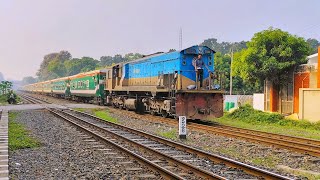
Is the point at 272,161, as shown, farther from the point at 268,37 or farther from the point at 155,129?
the point at 268,37

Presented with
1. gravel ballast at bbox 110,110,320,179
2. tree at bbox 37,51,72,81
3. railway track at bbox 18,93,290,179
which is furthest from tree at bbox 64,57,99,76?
railway track at bbox 18,93,290,179

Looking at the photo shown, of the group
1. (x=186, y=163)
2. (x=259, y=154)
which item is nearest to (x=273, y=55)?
(x=259, y=154)

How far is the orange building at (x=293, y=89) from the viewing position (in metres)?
24.7

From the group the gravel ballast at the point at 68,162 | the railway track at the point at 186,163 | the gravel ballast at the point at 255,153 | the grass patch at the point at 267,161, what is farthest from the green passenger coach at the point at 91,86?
the grass patch at the point at 267,161

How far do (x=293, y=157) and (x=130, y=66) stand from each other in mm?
17579

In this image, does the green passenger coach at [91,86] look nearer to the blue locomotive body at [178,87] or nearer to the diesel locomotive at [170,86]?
the diesel locomotive at [170,86]

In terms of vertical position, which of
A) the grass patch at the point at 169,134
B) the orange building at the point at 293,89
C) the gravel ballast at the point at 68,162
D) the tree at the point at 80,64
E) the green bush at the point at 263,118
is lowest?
the gravel ballast at the point at 68,162

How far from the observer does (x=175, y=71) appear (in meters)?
19.3

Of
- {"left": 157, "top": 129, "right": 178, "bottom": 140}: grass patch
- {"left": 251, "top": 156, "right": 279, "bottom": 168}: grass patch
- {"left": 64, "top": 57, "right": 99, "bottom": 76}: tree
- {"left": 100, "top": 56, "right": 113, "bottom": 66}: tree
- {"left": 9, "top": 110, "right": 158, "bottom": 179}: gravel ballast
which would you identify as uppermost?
{"left": 100, "top": 56, "right": 113, "bottom": 66}: tree

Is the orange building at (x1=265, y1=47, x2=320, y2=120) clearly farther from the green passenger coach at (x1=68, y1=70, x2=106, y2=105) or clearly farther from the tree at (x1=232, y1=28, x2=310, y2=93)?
the green passenger coach at (x1=68, y1=70, x2=106, y2=105)

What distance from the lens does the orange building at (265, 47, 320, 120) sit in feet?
81.1

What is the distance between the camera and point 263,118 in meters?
21.8

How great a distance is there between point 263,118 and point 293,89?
5679mm

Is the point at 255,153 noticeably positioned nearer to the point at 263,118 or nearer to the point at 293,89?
the point at 263,118
